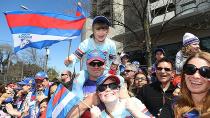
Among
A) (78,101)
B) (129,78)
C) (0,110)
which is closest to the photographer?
(78,101)

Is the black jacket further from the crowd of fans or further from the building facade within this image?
the building facade

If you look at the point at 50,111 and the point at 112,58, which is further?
the point at 112,58

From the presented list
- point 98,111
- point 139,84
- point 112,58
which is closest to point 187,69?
point 98,111

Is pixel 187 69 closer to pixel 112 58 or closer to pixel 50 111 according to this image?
pixel 50 111

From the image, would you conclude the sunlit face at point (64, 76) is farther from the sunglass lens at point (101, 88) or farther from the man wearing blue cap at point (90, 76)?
the sunglass lens at point (101, 88)

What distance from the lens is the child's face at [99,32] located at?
18.8 ft

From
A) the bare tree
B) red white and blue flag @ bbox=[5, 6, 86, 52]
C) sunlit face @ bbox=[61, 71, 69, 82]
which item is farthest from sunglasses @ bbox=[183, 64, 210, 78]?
the bare tree

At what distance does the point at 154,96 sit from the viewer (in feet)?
18.8

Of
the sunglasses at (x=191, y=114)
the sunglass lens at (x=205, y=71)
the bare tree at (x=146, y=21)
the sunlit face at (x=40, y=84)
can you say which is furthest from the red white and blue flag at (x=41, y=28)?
the bare tree at (x=146, y=21)

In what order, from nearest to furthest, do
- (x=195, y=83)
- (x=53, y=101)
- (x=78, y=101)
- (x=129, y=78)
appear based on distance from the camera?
(x=195, y=83)
(x=78, y=101)
(x=53, y=101)
(x=129, y=78)

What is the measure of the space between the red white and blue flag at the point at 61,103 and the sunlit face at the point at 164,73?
2040mm

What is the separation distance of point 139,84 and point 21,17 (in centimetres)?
318

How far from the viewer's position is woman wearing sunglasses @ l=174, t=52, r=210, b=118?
357 centimetres

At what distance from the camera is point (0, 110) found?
8914 millimetres
